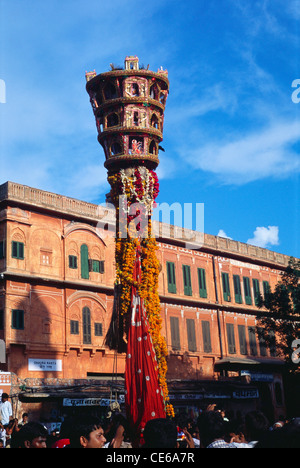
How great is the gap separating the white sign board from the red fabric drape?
11.2 m

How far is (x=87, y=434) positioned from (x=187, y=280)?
28.2m

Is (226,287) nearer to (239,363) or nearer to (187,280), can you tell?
(187,280)

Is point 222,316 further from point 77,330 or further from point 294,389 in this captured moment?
point 77,330

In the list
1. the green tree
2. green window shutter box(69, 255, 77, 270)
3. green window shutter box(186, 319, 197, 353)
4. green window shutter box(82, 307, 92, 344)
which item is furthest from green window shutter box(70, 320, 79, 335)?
the green tree

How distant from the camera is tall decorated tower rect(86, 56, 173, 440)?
48.1 ft

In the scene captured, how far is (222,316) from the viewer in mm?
35219

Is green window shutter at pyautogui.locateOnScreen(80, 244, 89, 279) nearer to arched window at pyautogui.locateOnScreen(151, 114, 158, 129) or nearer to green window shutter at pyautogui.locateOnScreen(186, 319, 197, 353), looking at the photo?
green window shutter at pyautogui.locateOnScreen(186, 319, 197, 353)

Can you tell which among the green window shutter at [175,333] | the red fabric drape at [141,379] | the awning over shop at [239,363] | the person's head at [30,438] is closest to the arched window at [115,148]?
the red fabric drape at [141,379]

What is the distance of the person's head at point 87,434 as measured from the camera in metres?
5.73

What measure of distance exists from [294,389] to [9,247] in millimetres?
20388

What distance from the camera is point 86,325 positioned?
28266 millimetres

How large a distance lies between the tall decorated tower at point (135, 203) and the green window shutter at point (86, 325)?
33.6 feet

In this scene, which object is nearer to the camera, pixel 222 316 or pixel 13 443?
pixel 13 443
